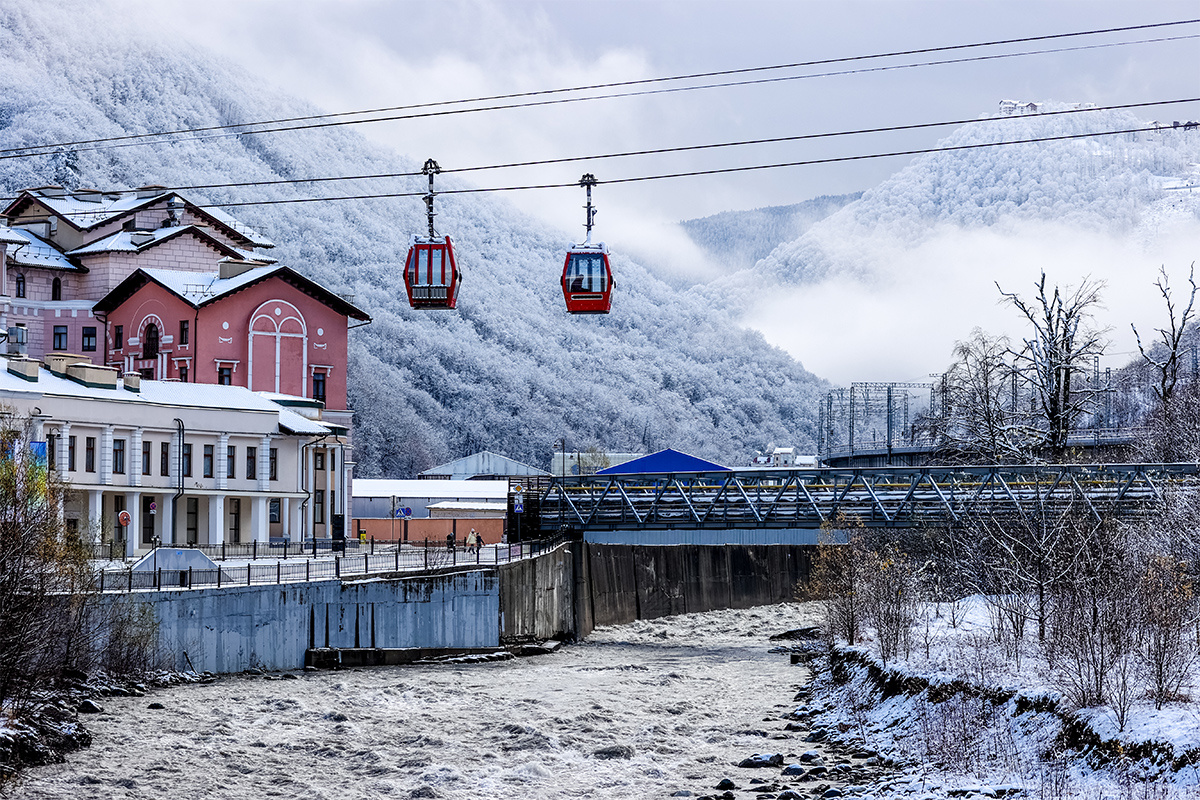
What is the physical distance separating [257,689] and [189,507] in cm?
2897

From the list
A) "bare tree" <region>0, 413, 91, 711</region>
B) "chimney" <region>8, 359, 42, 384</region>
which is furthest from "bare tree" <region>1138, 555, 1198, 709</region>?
"chimney" <region>8, 359, 42, 384</region>

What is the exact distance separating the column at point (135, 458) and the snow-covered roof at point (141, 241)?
116 ft

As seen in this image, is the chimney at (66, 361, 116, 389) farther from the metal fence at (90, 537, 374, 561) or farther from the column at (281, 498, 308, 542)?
the column at (281, 498, 308, 542)

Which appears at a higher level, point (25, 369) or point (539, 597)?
point (25, 369)

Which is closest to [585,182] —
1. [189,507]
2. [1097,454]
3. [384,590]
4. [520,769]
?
[520,769]

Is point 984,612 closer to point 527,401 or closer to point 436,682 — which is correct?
point 436,682

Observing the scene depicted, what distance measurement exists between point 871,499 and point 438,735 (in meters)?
37.4

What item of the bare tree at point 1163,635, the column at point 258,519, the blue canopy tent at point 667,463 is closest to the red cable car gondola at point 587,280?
the bare tree at point 1163,635

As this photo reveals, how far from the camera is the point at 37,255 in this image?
100 metres

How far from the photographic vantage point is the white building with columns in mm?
64625

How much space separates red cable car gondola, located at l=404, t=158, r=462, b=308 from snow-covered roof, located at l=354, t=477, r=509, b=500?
64780mm

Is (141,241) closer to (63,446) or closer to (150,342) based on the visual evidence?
(150,342)

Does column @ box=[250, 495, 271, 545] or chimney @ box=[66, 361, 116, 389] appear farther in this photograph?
column @ box=[250, 495, 271, 545]

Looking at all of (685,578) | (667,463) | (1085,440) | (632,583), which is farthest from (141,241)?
(1085,440)
